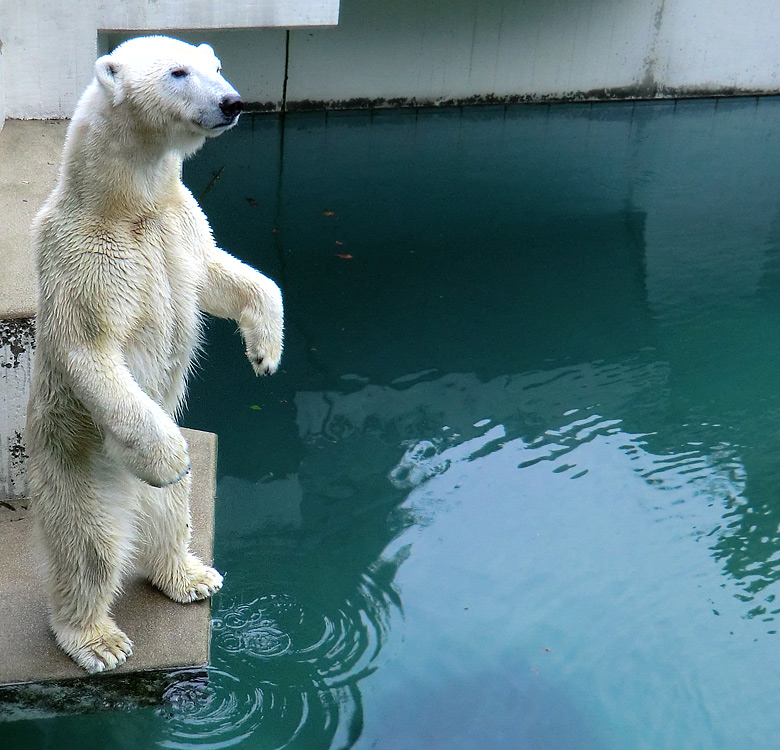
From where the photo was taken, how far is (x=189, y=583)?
300 cm

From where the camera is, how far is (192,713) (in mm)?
3074

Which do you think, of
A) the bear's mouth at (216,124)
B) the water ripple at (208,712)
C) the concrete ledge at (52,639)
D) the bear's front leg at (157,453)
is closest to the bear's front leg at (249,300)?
the bear's front leg at (157,453)

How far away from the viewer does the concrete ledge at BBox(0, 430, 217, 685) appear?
2.79m

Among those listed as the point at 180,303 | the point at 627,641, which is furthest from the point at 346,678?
the point at 180,303

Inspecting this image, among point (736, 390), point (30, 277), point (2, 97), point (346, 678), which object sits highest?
point (2, 97)

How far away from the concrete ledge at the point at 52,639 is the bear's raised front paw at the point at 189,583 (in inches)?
1.1

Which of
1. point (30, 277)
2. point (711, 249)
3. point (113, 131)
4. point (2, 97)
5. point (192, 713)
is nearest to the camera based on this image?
point (113, 131)

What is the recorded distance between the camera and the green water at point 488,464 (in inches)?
132

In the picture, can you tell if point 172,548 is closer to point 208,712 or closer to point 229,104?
point 208,712

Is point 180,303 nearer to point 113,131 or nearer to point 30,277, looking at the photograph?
point 113,131

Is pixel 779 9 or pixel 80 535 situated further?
pixel 779 9

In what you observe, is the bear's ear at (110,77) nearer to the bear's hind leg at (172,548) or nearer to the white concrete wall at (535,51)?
the bear's hind leg at (172,548)

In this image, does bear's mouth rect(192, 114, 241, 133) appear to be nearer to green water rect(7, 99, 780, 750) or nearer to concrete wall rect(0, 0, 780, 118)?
green water rect(7, 99, 780, 750)

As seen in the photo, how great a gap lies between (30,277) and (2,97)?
131cm
